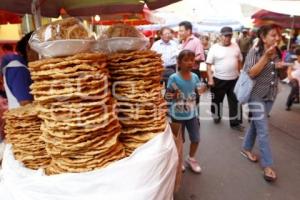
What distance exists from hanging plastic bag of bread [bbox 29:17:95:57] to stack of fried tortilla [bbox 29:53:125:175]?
0.06 meters

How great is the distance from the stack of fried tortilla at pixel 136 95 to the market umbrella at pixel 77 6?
0.95 m

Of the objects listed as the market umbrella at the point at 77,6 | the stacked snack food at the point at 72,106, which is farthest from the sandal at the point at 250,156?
the stacked snack food at the point at 72,106

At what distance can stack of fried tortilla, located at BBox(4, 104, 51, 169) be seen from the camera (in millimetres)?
1784

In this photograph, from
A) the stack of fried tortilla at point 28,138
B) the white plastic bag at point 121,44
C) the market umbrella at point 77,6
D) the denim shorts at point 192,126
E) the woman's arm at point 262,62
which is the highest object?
the market umbrella at point 77,6

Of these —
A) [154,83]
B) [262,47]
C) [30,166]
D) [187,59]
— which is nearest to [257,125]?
[262,47]

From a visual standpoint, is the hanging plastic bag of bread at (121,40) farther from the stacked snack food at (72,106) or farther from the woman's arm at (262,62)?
the woman's arm at (262,62)

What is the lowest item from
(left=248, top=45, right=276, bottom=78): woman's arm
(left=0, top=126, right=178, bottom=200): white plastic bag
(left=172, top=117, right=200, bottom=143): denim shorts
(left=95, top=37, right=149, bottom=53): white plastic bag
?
(left=172, top=117, right=200, bottom=143): denim shorts

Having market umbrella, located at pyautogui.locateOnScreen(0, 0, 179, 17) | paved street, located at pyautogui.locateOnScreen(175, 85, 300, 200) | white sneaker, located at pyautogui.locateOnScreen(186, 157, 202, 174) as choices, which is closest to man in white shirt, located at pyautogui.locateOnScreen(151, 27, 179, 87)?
paved street, located at pyautogui.locateOnScreen(175, 85, 300, 200)

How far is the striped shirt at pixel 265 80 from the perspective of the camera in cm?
318

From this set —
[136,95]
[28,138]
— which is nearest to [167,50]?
[136,95]

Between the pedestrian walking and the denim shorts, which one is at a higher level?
the pedestrian walking

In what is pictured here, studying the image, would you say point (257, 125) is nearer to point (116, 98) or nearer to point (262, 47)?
point (262, 47)

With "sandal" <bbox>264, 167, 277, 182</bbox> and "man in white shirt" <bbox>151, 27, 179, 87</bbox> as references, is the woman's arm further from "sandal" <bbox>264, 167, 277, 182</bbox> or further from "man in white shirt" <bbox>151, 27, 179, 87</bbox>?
"man in white shirt" <bbox>151, 27, 179, 87</bbox>

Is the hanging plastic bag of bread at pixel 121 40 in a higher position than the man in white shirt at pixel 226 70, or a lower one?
higher
